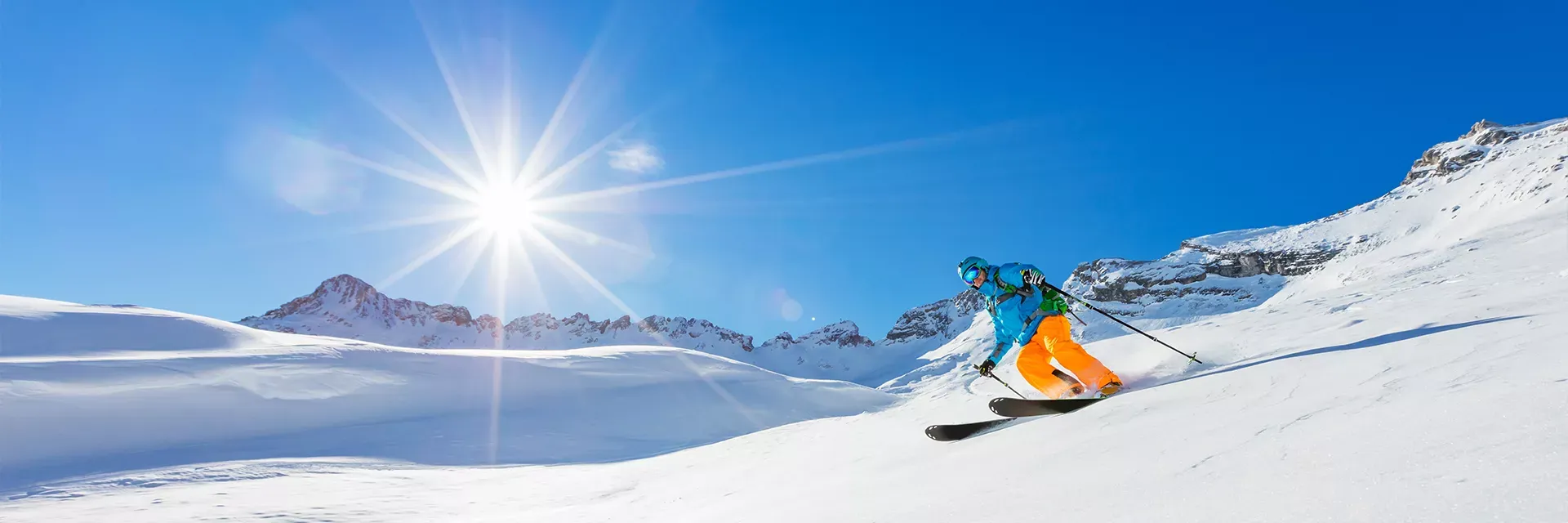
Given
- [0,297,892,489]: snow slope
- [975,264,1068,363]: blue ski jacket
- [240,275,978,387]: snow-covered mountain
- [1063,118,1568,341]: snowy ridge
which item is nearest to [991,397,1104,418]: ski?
[975,264,1068,363]: blue ski jacket

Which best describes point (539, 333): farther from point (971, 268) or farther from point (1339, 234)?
point (971, 268)

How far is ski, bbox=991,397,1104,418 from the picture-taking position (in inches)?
180

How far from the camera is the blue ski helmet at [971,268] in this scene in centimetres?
616

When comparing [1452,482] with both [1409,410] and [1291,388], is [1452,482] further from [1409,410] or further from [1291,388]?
[1291,388]

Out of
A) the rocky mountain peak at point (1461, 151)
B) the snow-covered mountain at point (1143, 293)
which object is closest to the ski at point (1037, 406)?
the snow-covered mountain at point (1143, 293)

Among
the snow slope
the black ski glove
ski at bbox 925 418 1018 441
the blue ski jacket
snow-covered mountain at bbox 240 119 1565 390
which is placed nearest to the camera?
ski at bbox 925 418 1018 441

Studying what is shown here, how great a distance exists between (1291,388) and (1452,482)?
6.71 feet

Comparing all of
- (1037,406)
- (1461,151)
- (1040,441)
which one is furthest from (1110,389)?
(1461,151)

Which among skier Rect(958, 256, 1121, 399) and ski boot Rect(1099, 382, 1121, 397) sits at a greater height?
skier Rect(958, 256, 1121, 399)

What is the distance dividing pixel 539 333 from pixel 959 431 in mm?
213716

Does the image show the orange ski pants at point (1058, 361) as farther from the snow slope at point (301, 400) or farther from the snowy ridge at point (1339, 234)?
the snowy ridge at point (1339, 234)

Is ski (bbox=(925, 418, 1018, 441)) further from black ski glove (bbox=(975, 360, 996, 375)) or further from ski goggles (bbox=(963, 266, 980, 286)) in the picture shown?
ski goggles (bbox=(963, 266, 980, 286))

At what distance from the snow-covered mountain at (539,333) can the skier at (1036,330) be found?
13870 centimetres

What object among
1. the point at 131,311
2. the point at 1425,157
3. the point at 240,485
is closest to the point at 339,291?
the point at 131,311
